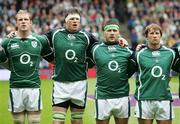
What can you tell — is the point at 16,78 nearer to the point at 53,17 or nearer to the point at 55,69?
the point at 55,69

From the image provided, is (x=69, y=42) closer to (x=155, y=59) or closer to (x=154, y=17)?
(x=155, y=59)

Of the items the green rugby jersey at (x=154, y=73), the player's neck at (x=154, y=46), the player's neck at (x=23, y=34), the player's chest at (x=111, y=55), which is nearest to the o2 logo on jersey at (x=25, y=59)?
the player's neck at (x=23, y=34)

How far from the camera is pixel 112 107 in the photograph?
26.8 ft

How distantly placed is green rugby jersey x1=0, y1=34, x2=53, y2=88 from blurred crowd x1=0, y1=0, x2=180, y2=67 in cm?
1231

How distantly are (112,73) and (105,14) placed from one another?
1589cm

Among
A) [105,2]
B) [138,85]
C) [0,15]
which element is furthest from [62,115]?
[105,2]

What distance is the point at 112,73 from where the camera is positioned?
26.9 ft

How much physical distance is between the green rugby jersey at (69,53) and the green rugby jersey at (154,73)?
37.2 inches

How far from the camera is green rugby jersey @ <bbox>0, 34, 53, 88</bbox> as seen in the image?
8.28m

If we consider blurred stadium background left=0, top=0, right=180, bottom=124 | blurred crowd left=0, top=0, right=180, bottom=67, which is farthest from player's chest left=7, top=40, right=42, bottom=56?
blurred crowd left=0, top=0, right=180, bottom=67

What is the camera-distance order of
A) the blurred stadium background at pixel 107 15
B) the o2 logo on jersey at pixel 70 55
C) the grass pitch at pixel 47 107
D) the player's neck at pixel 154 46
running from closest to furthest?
the player's neck at pixel 154 46, the o2 logo on jersey at pixel 70 55, the grass pitch at pixel 47 107, the blurred stadium background at pixel 107 15

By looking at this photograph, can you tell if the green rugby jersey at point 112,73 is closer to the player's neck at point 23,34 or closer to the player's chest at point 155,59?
the player's chest at point 155,59

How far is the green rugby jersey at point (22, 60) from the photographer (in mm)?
8281

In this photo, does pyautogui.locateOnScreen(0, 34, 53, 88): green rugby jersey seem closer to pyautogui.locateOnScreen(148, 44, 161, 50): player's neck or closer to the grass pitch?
pyautogui.locateOnScreen(148, 44, 161, 50): player's neck
